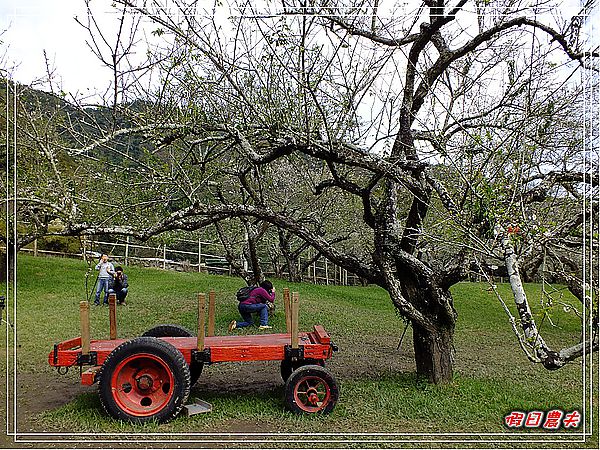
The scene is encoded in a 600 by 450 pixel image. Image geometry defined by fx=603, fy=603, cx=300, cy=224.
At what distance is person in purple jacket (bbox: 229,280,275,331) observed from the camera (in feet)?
32.2

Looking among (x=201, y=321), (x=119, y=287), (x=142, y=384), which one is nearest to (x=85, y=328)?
(x=142, y=384)

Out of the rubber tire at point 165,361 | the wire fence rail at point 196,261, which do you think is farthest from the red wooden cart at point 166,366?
the wire fence rail at point 196,261

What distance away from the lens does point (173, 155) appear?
23.6 ft

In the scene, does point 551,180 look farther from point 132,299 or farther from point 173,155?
point 132,299

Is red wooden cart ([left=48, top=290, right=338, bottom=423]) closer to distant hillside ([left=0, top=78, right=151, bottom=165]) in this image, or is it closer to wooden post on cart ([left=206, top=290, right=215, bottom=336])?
wooden post on cart ([left=206, top=290, right=215, bottom=336])

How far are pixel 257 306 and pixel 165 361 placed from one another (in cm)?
466

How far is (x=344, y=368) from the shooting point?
7773mm

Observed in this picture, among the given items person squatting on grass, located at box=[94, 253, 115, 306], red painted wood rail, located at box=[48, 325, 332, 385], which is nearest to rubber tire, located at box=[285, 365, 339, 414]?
red painted wood rail, located at box=[48, 325, 332, 385]

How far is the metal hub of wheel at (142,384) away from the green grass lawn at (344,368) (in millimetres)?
200

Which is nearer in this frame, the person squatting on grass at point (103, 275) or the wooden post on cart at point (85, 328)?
the wooden post on cart at point (85, 328)

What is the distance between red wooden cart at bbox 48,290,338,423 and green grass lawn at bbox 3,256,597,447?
182mm

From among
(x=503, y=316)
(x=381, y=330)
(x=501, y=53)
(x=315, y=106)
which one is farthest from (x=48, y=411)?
(x=503, y=316)

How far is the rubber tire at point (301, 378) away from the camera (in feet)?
18.1

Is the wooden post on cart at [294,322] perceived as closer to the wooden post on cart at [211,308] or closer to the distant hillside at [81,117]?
the wooden post on cart at [211,308]
